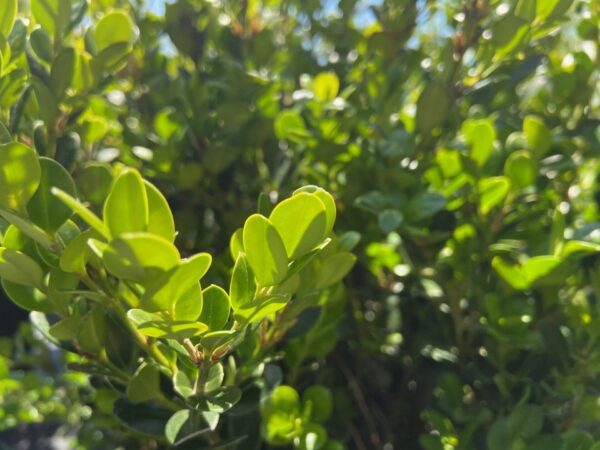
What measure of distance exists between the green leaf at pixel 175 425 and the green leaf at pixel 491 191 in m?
0.45

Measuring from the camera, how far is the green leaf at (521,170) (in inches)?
A: 32.1

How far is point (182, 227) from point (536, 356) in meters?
0.50

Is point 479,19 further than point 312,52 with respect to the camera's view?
No

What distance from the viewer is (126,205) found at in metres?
0.39

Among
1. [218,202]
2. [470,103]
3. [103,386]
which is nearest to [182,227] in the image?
[218,202]

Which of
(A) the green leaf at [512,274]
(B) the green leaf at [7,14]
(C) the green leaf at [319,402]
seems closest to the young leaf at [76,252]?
(B) the green leaf at [7,14]

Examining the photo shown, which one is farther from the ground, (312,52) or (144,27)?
(144,27)

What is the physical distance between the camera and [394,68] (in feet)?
2.93

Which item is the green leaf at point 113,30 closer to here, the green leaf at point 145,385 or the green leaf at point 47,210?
the green leaf at point 47,210

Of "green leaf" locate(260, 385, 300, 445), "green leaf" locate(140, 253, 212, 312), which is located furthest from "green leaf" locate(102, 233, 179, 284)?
"green leaf" locate(260, 385, 300, 445)

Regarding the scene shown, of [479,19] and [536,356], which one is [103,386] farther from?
[479,19]

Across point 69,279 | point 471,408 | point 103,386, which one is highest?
point 69,279

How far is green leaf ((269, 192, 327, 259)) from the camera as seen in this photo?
1.42 feet

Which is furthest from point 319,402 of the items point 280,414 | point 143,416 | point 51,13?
point 51,13
